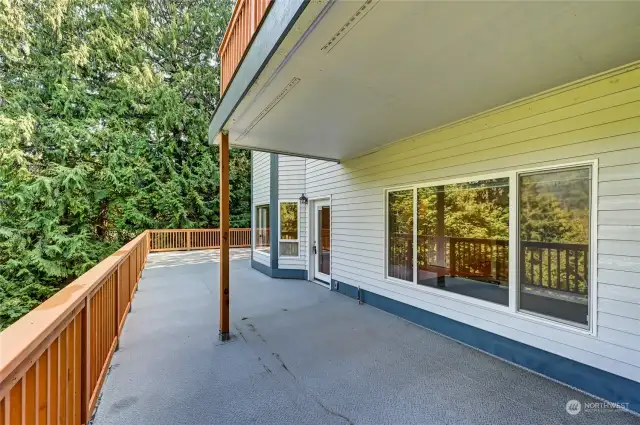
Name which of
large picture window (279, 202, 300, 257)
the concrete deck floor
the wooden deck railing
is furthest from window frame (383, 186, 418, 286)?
the wooden deck railing

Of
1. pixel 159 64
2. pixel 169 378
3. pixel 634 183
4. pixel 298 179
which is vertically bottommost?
pixel 169 378

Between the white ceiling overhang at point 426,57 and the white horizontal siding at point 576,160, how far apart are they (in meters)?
0.21

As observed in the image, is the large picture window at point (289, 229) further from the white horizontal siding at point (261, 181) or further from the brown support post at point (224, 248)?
the brown support post at point (224, 248)

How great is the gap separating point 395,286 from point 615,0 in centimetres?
381

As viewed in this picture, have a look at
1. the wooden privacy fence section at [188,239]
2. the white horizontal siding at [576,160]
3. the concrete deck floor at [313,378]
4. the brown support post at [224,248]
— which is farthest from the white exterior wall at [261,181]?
the wooden privacy fence section at [188,239]

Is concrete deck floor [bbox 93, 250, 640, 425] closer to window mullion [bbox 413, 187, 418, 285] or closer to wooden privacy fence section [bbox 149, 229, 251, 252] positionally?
window mullion [bbox 413, 187, 418, 285]

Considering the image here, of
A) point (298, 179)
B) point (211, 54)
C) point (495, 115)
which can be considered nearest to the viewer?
point (495, 115)

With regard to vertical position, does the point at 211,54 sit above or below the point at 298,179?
above

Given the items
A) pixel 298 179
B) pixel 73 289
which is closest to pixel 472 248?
pixel 298 179

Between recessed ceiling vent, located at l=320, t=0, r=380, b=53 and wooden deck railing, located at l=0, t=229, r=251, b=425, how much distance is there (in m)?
2.13

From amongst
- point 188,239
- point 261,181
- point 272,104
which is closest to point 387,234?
point 272,104

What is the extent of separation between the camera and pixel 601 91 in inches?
98.8

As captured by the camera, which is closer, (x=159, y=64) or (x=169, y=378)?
(x=169, y=378)

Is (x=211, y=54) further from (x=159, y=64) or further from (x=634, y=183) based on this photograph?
(x=634, y=183)
